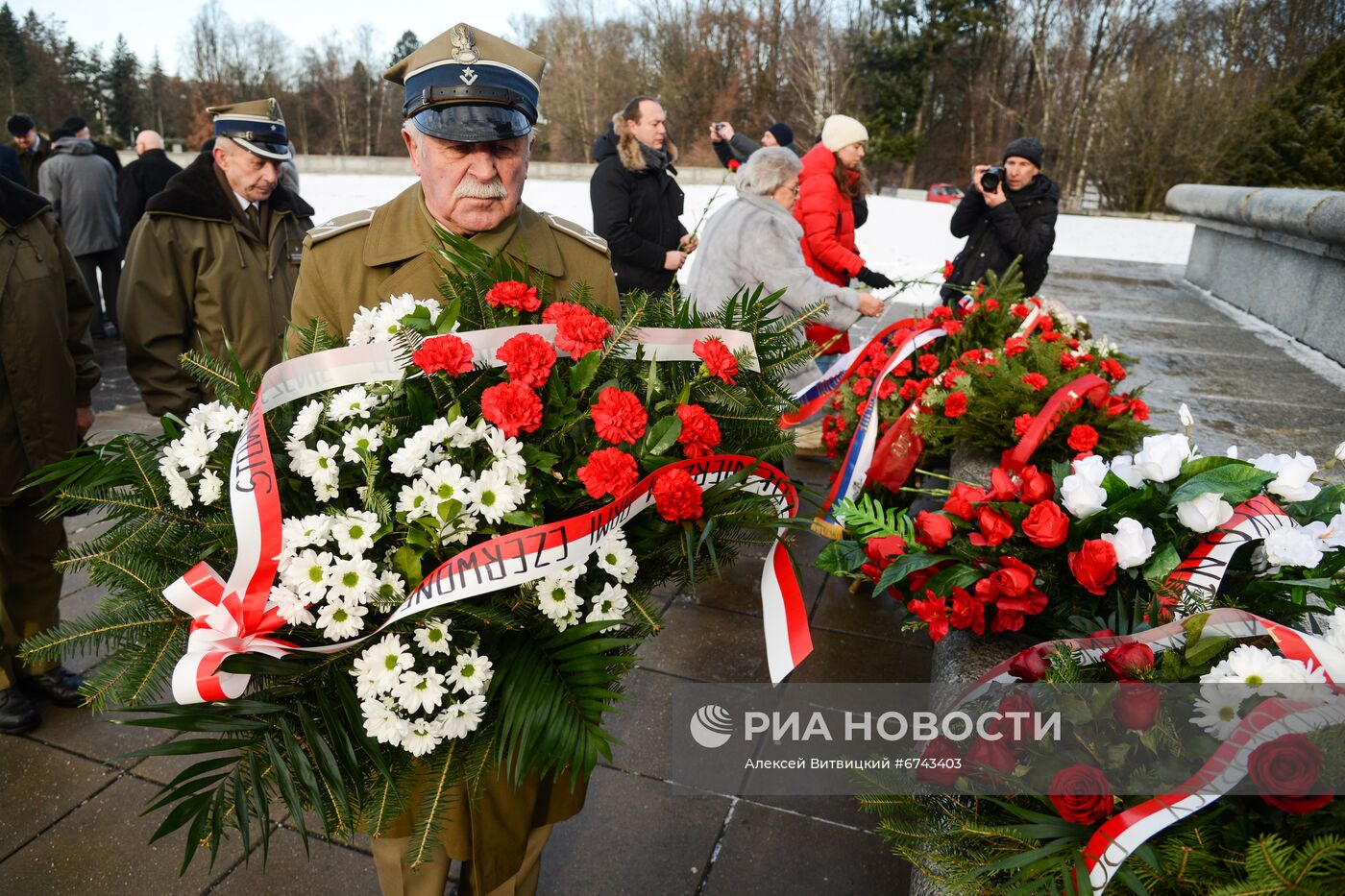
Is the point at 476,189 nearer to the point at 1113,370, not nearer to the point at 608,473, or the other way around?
the point at 608,473

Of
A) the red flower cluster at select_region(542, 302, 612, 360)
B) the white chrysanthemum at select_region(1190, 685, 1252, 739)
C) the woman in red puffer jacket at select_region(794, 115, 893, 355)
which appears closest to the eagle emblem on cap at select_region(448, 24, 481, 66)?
the red flower cluster at select_region(542, 302, 612, 360)

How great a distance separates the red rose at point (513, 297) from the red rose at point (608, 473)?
1.42 ft

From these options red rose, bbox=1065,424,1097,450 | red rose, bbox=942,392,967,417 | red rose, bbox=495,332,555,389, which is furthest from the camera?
red rose, bbox=942,392,967,417

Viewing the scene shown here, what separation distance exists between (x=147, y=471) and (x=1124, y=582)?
2.02 meters

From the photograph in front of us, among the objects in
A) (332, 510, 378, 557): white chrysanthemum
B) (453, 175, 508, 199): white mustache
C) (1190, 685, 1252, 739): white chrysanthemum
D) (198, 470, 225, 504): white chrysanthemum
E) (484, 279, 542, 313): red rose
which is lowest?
(1190, 685, 1252, 739): white chrysanthemum

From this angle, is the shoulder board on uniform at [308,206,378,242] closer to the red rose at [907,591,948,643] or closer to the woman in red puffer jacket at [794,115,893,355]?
the red rose at [907,591,948,643]

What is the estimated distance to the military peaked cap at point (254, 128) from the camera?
3.61 m

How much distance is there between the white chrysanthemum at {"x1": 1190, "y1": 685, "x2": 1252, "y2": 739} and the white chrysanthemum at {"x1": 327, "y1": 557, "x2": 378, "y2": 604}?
1.34 metres

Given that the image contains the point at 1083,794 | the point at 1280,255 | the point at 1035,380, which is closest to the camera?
the point at 1083,794

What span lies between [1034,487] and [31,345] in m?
3.17

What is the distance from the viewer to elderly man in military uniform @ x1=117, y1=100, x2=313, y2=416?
3.38 m

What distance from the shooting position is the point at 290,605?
139 cm

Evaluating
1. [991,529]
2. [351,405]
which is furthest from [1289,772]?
[351,405]

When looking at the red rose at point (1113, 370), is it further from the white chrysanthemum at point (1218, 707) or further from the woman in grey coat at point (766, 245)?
the white chrysanthemum at point (1218, 707)
